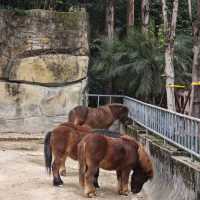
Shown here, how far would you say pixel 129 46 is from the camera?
1648 cm

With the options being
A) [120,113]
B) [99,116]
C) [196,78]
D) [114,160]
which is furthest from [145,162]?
[120,113]

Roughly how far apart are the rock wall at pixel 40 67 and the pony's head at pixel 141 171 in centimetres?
769

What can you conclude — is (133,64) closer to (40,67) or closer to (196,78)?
(40,67)

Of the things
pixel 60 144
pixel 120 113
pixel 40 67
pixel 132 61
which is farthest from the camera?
pixel 132 61

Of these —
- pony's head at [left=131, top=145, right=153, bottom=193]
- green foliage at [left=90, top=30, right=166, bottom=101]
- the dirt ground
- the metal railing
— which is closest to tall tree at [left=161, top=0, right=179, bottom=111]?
the metal railing

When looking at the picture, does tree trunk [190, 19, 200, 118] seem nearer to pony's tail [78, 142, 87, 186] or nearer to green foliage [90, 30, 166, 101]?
pony's tail [78, 142, 87, 186]

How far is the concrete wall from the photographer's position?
6.81m

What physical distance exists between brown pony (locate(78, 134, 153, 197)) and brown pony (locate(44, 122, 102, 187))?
36.3 inches

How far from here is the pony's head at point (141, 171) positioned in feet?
27.9

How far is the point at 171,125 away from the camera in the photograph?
8.95m

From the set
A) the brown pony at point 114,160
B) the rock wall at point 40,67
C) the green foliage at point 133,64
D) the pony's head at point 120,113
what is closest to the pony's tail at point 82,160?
the brown pony at point 114,160

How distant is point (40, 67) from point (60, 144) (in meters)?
6.82

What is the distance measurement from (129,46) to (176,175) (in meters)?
9.25

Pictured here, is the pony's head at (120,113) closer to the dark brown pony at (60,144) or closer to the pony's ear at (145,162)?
the dark brown pony at (60,144)
